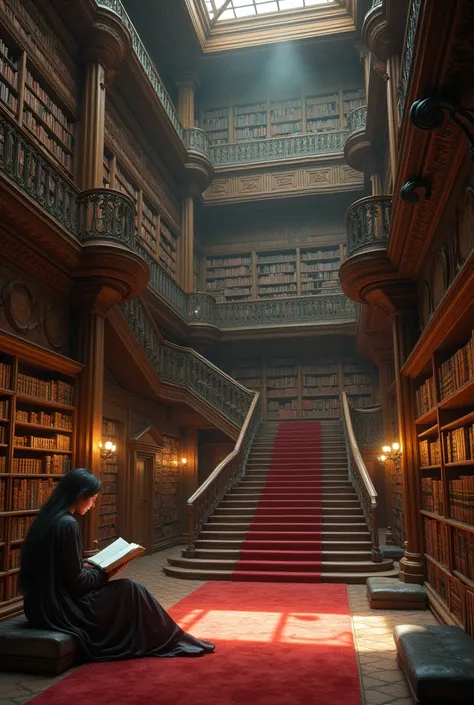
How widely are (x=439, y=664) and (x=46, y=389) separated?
548cm

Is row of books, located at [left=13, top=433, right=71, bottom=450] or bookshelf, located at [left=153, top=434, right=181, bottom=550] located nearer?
row of books, located at [left=13, top=433, right=71, bottom=450]

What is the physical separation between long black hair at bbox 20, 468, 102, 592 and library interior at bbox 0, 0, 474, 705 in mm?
503

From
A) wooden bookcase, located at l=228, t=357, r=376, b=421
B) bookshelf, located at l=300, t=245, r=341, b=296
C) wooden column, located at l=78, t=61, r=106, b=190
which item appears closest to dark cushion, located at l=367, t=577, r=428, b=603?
wooden column, located at l=78, t=61, r=106, b=190

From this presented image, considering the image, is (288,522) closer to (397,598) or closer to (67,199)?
(397,598)

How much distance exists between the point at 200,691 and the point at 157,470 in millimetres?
8816

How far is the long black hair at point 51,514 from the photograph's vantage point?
4.55 meters

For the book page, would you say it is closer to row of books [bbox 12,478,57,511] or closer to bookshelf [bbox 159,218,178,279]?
row of books [bbox 12,478,57,511]

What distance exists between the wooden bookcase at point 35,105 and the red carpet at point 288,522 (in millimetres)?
6433

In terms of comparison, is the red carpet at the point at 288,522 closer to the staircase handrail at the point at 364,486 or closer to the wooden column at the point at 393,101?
the staircase handrail at the point at 364,486

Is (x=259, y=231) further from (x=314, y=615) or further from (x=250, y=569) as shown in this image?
(x=314, y=615)

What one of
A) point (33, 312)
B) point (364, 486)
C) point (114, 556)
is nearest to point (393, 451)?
point (364, 486)

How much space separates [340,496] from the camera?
37.8ft

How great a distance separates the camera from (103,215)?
8648mm

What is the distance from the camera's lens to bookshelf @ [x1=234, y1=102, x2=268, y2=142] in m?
18.2
